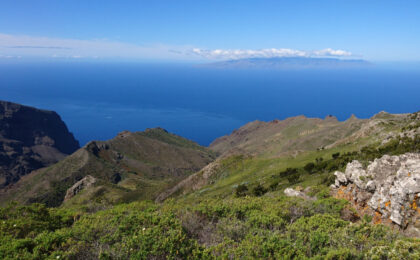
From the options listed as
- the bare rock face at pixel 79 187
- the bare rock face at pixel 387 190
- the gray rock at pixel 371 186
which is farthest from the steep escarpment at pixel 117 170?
the gray rock at pixel 371 186

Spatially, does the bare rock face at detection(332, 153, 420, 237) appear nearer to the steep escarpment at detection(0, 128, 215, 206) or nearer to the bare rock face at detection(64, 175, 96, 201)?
the steep escarpment at detection(0, 128, 215, 206)

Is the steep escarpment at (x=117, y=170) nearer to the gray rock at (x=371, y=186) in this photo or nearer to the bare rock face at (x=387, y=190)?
the bare rock face at (x=387, y=190)

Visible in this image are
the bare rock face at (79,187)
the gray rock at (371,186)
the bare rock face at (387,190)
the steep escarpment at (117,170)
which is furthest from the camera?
the steep escarpment at (117,170)

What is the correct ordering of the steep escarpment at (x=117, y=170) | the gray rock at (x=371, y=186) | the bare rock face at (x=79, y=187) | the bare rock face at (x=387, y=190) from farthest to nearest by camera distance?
the steep escarpment at (x=117, y=170)
the bare rock face at (x=79, y=187)
the gray rock at (x=371, y=186)
the bare rock face at (x=387, y=190)

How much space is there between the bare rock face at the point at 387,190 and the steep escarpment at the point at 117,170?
65581 mm

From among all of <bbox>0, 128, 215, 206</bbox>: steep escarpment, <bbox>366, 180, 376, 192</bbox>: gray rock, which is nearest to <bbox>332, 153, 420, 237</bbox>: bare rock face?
<bbox>366, 180, 376, 192</bbox>: gray rock

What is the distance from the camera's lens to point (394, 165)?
64.3 ft

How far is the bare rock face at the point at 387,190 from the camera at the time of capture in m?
14.6

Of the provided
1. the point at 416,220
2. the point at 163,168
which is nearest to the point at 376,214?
the point at 416,220

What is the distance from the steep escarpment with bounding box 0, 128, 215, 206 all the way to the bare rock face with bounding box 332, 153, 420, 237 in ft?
215

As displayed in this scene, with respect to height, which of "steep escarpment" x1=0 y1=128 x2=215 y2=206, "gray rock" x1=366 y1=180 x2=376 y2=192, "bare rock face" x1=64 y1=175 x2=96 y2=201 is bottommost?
"steep escarpment" x1=0 y1=128 x2=215 y2=206

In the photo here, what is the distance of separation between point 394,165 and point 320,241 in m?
12.1

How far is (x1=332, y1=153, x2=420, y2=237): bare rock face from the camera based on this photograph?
14617mm

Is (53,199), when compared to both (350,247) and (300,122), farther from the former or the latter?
(300,122)
